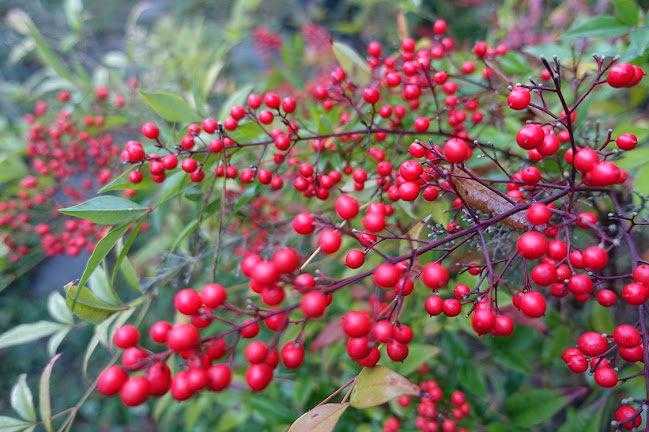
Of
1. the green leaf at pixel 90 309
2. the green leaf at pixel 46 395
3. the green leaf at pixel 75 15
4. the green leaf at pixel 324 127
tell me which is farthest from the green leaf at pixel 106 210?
the green leaf at pixel 75 15

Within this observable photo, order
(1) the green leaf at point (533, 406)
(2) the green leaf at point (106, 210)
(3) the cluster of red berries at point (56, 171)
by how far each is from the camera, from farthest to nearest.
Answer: (3) the cluster of red berries at point (56, 171)
(1) the green leaf at point (533, 406)
(2) the green leaf at point (106, 210)

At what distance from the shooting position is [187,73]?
3.24m

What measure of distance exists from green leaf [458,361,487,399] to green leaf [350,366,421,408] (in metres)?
0.92

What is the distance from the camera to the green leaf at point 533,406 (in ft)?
5.02

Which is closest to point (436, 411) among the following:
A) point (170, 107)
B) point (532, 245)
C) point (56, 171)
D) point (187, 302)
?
point (532, 245)

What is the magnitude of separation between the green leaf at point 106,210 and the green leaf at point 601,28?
1575 mm

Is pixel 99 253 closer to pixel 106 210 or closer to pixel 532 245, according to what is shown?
pixel 106 210

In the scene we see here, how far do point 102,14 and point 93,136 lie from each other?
1041cm

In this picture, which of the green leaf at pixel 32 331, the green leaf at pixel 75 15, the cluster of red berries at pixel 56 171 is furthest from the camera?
the green leaf at pixel 75 15

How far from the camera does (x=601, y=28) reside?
1353 mm

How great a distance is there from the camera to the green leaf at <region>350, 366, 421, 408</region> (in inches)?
30.9

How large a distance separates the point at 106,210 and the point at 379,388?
0.89 metres

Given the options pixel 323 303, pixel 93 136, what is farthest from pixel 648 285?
pixel 93 136

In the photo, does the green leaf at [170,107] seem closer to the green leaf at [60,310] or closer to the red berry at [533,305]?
the green leaf at [60,310]
